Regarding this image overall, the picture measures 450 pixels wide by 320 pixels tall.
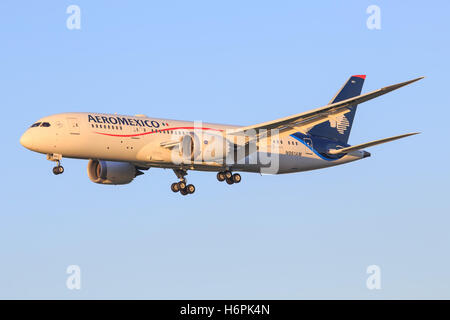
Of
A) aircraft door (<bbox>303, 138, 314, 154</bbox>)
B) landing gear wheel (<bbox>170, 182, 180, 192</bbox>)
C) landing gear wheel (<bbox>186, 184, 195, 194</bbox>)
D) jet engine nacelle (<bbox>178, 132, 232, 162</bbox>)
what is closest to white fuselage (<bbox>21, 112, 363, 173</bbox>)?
jet engine nacelle (<bbox>178, 132, 232, 162</bbox>)

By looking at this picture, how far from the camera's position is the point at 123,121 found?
7019 centimetres

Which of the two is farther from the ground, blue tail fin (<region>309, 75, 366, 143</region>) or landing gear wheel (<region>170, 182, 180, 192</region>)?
blue tail fin (<region>309, 75, 366, 143</region>)

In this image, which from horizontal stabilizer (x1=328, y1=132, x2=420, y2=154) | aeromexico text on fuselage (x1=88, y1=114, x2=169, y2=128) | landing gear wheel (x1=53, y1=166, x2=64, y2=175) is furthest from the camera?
horizontal stabilizer (x1=328, y1=132, x2=420, y2=154)

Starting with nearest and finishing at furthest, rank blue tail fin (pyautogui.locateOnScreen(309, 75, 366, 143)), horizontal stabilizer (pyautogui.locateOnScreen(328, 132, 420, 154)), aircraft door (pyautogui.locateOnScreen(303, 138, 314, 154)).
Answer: horizontal stabilizer (pyautogui.locateOnScreen(328, 132, 420, 154))
aircraft door (pyautogui.locateOnScreen(303, 138, 314, 154))
blue tail fin (pyautogui.locateOnScreen(309, 75, 366, 143))

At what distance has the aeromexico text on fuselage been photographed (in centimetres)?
6919

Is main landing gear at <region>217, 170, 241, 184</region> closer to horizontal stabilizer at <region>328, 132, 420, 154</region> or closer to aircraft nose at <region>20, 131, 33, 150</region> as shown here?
horizontal stabilizer at <region>328, 132, 420, 154</region>

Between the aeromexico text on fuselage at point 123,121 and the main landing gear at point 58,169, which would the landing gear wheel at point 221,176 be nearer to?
the aeromexico text on fuselage at point 123,121

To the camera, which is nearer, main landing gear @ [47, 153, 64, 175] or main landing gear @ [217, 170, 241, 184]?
main landing gear @ [47, 153, 64, 175]

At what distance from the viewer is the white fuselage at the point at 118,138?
68.1 m

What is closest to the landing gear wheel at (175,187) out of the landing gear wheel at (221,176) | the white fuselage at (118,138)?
the white fuselage at (118,138)

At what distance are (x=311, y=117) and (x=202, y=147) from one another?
8.27m

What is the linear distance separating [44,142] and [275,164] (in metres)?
19.3
